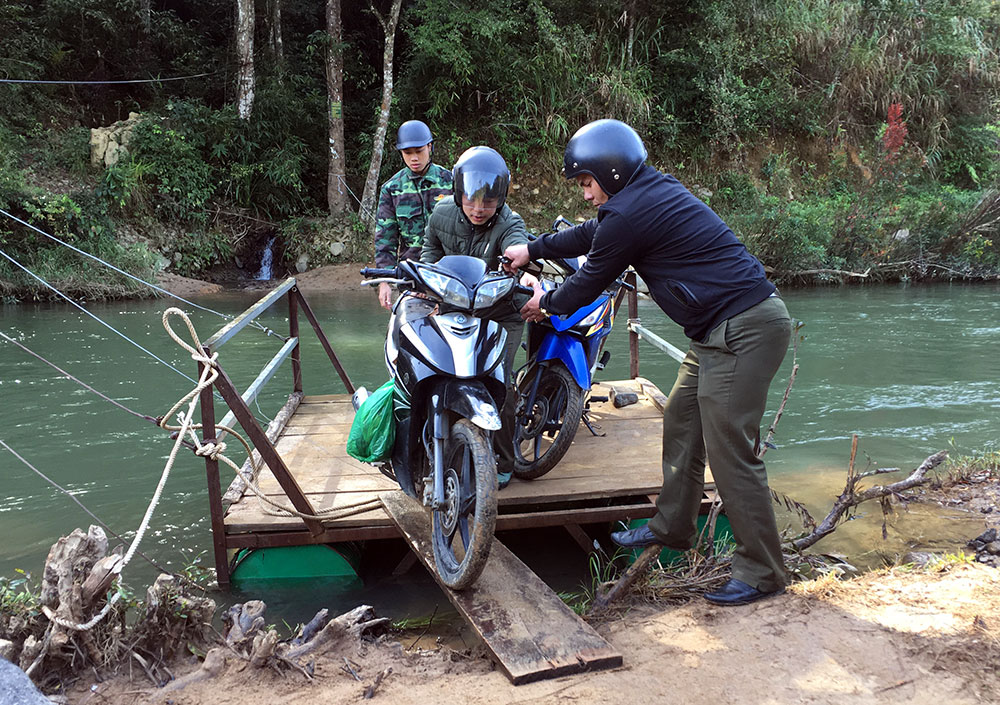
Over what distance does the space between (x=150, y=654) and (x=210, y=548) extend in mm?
1897

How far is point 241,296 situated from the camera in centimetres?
1345

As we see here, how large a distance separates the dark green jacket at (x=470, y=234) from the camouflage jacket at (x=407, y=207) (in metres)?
0.87

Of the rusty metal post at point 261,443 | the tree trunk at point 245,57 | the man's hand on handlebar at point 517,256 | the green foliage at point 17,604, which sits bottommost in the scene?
the green foliage at point 17,604

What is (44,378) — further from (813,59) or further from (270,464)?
(813,59)

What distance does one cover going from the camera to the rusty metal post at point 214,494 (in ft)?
12.1

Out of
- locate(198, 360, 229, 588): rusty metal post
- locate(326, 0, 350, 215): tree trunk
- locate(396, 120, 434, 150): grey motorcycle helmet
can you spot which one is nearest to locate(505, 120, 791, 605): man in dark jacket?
locate(198, 360, 229, 588): rusty metal post

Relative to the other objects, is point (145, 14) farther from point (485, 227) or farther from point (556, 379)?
point (556, 379)

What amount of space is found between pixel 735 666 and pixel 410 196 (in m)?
3.58

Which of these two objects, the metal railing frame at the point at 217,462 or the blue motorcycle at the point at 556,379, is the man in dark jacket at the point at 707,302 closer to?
the blue motorcycle at the point at 556,379

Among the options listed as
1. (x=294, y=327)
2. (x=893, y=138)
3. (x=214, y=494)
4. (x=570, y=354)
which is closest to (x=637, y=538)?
(x=570, y=354)

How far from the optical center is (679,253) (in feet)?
10.0

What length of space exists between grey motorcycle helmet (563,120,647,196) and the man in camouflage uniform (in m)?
2.26

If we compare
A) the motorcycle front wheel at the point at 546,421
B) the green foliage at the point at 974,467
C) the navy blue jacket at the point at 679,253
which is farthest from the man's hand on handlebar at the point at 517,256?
the green foliage at the point at 974,467

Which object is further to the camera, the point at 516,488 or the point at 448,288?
the point at 516,488
